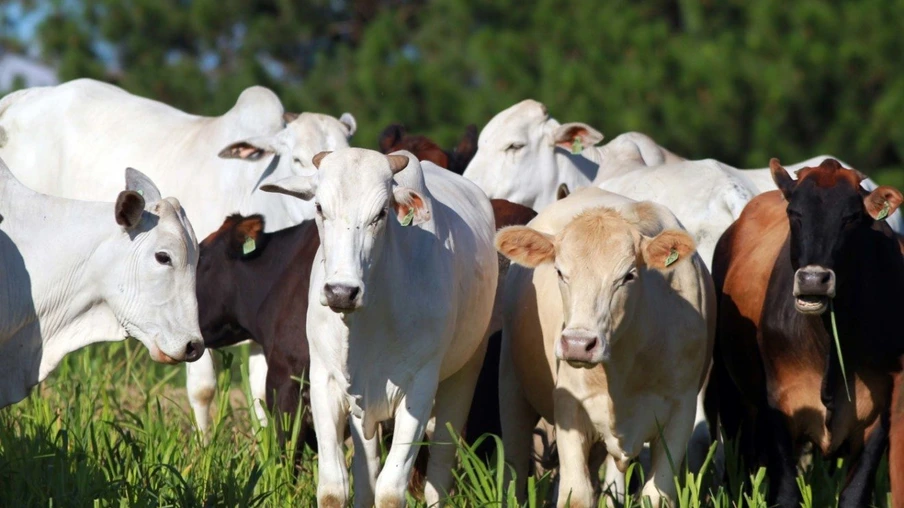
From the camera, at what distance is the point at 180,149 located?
8.98m

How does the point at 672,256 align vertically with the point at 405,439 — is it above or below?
above

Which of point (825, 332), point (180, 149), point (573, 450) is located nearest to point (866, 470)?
point (825, 332)

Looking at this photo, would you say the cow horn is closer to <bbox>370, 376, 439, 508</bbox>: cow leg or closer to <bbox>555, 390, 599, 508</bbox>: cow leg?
<bbox>370, 376, 439, 508</bbox>: cow leg

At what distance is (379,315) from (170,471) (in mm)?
1159

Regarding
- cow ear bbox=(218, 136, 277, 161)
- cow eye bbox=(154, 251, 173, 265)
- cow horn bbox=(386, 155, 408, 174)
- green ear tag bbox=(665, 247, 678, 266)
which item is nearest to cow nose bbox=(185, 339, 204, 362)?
cow eye bbox=(154, 251, 173, 265)

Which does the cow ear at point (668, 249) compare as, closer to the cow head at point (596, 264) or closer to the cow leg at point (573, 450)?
the cow head at point (596, 264)

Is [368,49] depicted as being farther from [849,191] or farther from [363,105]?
[849,191]

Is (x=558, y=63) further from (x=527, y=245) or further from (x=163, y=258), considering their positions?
(x=163, y=258)

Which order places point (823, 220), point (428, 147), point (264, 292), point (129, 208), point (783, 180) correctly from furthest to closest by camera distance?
point (428, 147), point (264, 292), point (783, 180), point (823, 220), point (129, 208)

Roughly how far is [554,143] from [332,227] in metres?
4.53

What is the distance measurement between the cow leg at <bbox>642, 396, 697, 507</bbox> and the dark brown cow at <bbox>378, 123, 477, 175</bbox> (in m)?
2.79

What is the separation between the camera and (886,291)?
633 cm

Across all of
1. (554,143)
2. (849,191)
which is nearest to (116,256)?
(849,191)

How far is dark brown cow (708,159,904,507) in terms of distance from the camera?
6004 mm
